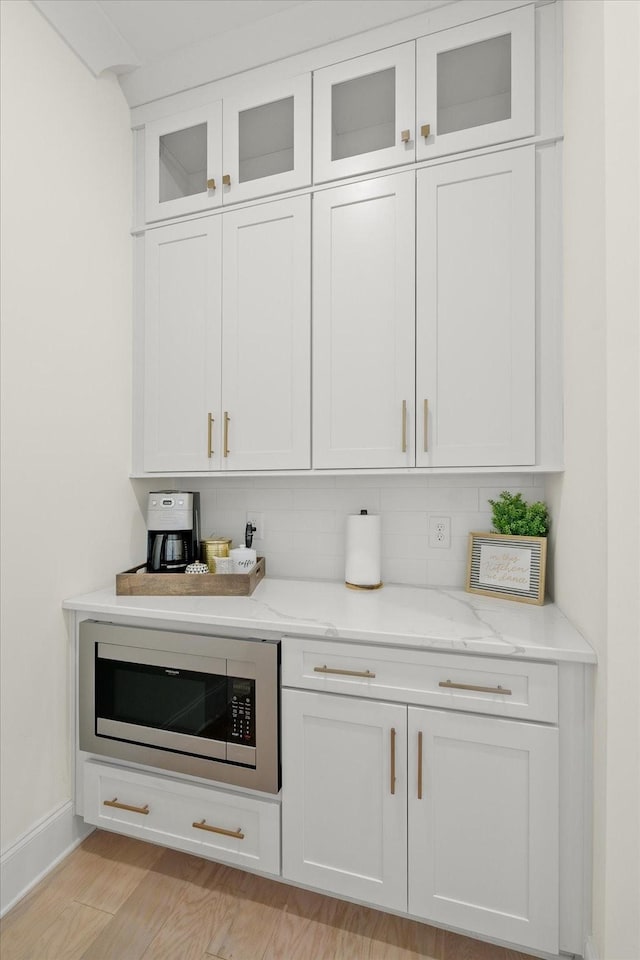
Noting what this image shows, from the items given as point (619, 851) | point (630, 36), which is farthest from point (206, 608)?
point (630, 36)

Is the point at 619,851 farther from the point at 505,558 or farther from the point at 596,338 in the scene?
the point at 596,338

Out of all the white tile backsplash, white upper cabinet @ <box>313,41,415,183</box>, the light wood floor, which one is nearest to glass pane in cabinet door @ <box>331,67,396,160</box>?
white upper cabinet @ <box>313,41,415,183</box>

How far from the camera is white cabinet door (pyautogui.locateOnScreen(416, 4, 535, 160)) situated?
5.20 feet

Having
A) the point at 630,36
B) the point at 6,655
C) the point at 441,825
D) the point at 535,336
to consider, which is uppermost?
the point at 630,36

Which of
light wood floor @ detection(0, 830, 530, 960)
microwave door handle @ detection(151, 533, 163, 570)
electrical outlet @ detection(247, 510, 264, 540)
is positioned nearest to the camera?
light wood floor @ detection(0, 830, 530, 960)

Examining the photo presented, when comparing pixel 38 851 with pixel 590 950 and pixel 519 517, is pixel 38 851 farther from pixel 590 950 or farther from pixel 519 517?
pixel 519 517

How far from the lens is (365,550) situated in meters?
1.90

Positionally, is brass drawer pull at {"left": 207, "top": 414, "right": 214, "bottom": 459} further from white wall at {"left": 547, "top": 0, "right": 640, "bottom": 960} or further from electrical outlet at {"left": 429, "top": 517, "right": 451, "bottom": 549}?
white wall at {"left": 547, "top": 0, "right": 640, "bottom": 960}

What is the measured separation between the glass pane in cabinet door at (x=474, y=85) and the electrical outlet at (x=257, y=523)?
1.62 m

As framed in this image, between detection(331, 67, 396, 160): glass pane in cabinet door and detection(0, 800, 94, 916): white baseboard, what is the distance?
8.35ft

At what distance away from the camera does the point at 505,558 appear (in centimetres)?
176

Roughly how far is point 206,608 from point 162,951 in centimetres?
92

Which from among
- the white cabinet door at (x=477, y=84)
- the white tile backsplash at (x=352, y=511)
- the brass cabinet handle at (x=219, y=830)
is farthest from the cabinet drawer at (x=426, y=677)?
the white cabinet door at (x=477, y=84)

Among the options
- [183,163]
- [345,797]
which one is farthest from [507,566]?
[183,163]
